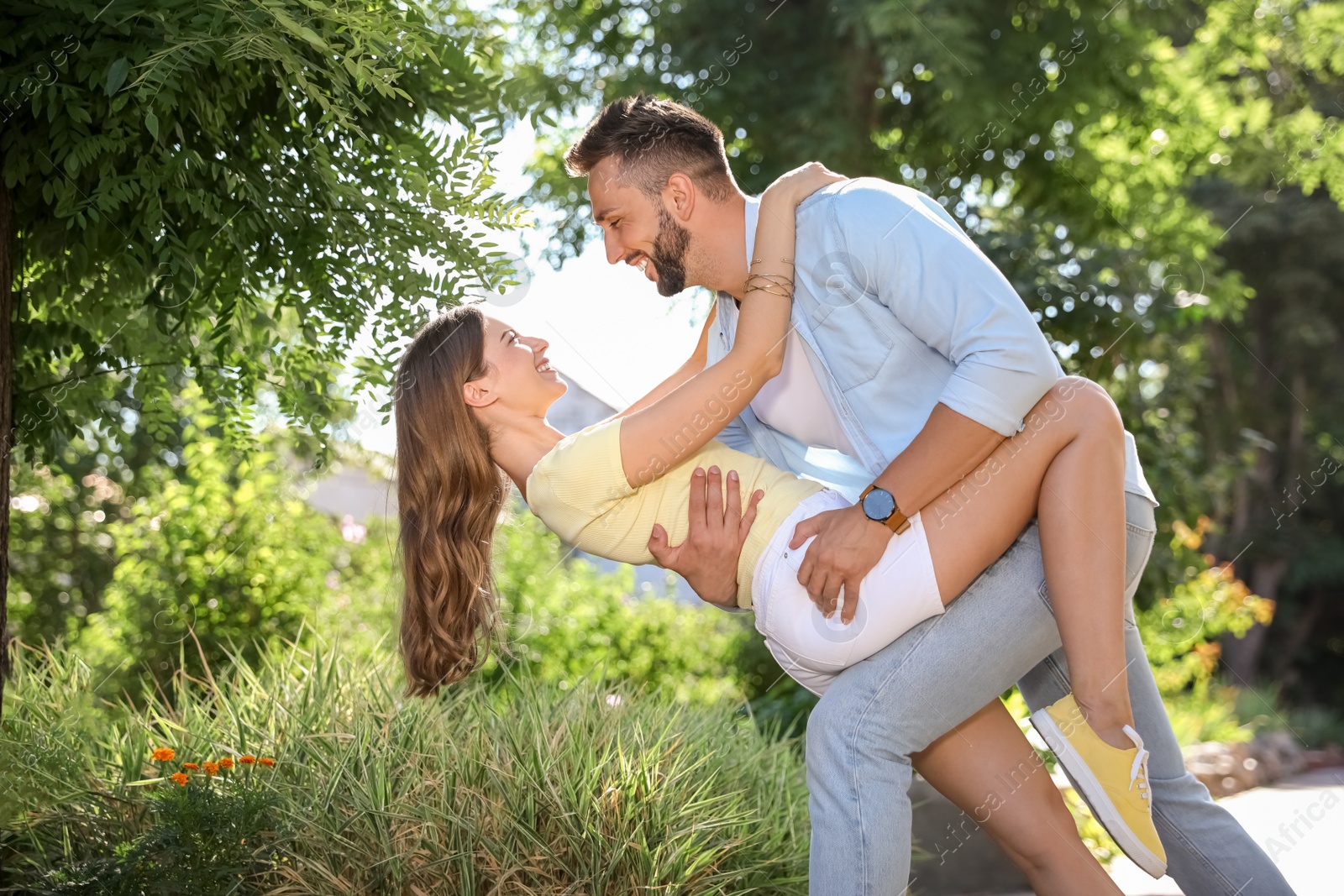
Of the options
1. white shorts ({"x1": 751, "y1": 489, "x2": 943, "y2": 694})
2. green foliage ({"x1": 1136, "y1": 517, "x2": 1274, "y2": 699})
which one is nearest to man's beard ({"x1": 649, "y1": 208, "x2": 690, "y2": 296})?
white shorts ({"x1": 751, "y1": 489, "x2": 943, "y2": 694})

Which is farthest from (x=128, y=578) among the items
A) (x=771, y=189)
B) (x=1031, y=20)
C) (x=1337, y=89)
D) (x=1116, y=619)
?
(x=1337, y=89)

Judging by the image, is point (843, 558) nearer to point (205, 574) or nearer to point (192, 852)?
point (192, 852)

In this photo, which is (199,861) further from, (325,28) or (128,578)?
(128,578)

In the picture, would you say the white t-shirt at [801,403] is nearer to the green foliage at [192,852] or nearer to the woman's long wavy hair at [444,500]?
the woman's long wavy hair at [444,500]

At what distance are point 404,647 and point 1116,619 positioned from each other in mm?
1651

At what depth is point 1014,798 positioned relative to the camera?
2.26 m

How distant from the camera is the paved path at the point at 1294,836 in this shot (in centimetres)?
446

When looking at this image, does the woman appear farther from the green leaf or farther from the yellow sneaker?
the green leaf

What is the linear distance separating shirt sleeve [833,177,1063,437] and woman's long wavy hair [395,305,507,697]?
928 mm

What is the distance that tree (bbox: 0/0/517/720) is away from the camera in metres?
2.58

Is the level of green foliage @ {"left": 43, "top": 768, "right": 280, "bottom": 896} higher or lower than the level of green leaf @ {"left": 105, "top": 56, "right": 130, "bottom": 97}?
lower

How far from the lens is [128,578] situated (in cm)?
602

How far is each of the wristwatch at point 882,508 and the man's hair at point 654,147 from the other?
102 cm

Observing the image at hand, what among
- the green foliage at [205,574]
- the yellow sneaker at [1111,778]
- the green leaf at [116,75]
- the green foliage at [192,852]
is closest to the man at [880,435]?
the yellow sneaker at [1111,778]
